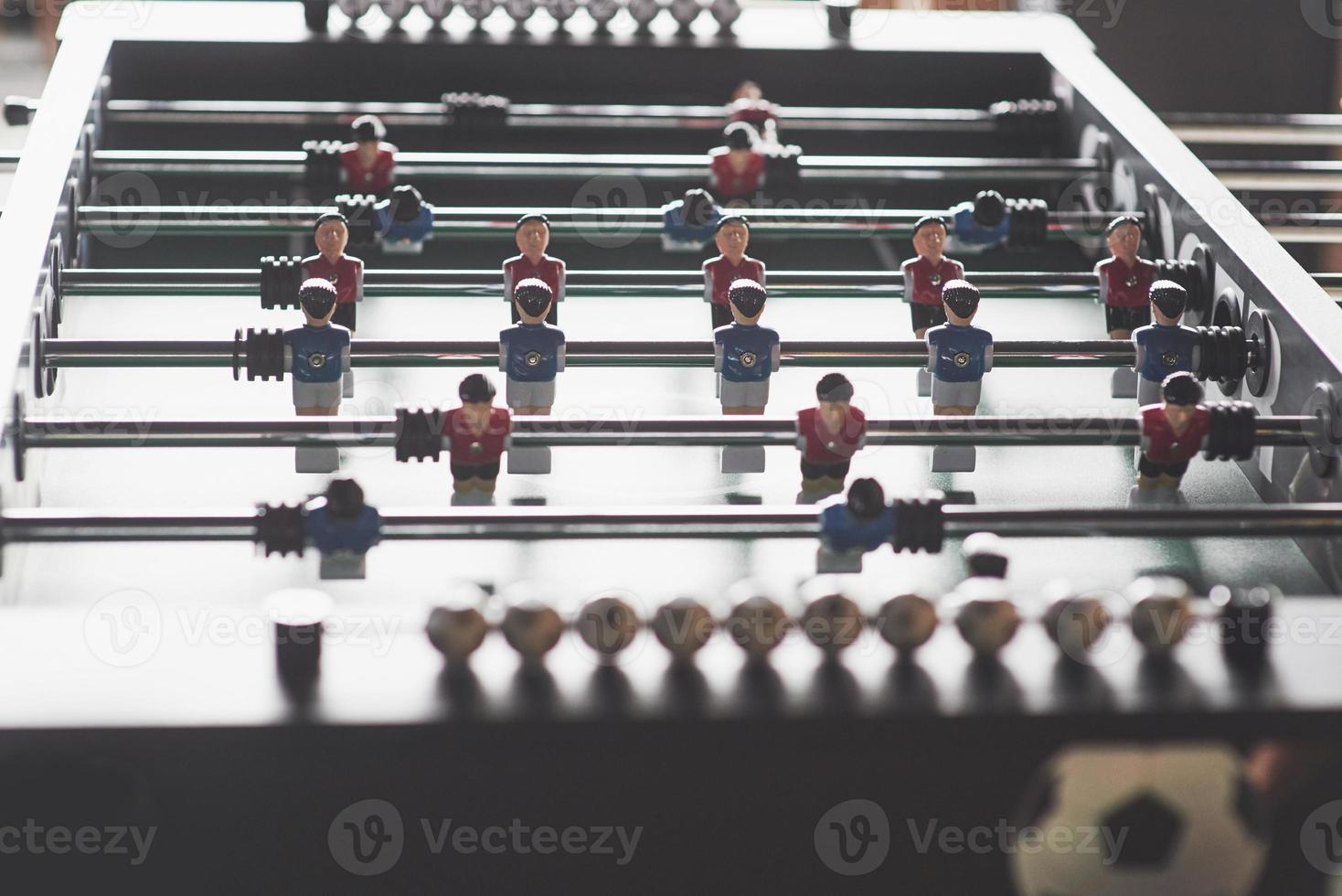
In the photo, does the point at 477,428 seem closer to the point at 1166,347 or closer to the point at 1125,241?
the point at 1166,347

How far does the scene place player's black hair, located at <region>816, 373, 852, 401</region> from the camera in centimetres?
154

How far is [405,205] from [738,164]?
0.57 meters

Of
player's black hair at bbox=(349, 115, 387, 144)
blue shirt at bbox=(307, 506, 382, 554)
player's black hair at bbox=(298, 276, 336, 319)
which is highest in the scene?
player's black hair at bbox=(349, 115, 387, 144)

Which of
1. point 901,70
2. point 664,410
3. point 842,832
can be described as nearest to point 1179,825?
point 842,832

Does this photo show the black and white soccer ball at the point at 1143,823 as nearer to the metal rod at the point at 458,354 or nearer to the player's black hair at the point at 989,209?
the metal rod at the point at 458,354

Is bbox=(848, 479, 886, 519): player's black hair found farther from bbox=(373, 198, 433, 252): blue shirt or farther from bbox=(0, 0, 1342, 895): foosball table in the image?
bbox=(373, 198, 433, 252): blue shirt

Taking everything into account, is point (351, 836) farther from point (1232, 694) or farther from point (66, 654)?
point (1232, 694)

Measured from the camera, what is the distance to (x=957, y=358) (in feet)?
5.80

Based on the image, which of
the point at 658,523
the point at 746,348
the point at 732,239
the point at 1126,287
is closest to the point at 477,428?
the point at 658,523

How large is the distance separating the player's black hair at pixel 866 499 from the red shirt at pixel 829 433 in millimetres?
166

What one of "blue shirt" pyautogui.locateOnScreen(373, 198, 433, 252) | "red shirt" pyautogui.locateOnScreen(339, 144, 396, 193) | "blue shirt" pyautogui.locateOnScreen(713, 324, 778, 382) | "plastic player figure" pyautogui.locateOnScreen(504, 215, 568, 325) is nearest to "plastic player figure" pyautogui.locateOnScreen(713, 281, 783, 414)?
"blue shirt" pyautogui.locateOnScreen(713, 324, 778, 382)

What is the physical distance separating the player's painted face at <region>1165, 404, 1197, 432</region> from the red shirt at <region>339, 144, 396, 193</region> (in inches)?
52.7

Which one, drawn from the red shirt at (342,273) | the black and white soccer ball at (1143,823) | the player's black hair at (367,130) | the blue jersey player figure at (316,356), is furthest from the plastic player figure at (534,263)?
the black and white soccer ball at (1143,823)

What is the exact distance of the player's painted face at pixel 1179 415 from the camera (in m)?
1.59
